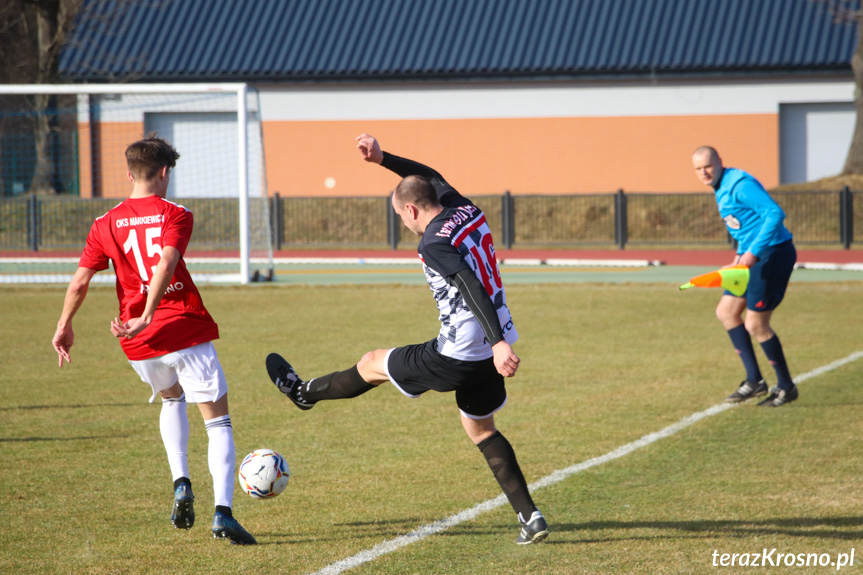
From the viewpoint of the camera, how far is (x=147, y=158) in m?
4.84

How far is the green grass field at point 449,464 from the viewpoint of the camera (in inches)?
190

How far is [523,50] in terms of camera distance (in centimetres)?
3062

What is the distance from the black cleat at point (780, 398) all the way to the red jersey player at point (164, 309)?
4.87 meters

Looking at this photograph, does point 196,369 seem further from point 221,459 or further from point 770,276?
point 770,276

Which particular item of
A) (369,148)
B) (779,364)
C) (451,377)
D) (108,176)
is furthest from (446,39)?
(451,377)

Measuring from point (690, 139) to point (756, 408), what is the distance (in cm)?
2272

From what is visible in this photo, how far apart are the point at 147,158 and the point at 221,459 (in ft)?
4.89

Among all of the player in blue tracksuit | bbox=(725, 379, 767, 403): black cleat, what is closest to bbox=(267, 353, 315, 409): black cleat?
the player in blue tracksuit

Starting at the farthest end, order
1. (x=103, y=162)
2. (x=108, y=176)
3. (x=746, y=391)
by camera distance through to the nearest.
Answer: (x=103, y=162) < (x=108, y=176) < (x=746, y=391)

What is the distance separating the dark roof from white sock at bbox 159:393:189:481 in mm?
25978

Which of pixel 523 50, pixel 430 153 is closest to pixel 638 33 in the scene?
pixel 523 50

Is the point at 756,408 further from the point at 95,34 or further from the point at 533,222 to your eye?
the point at 95,34

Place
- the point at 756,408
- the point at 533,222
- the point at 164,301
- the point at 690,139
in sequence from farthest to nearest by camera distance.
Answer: the point at 690,139, the point at 533,222, the point at 756,408, the point at 164,301

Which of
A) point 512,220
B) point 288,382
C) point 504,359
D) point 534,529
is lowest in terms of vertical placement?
point 534,529
